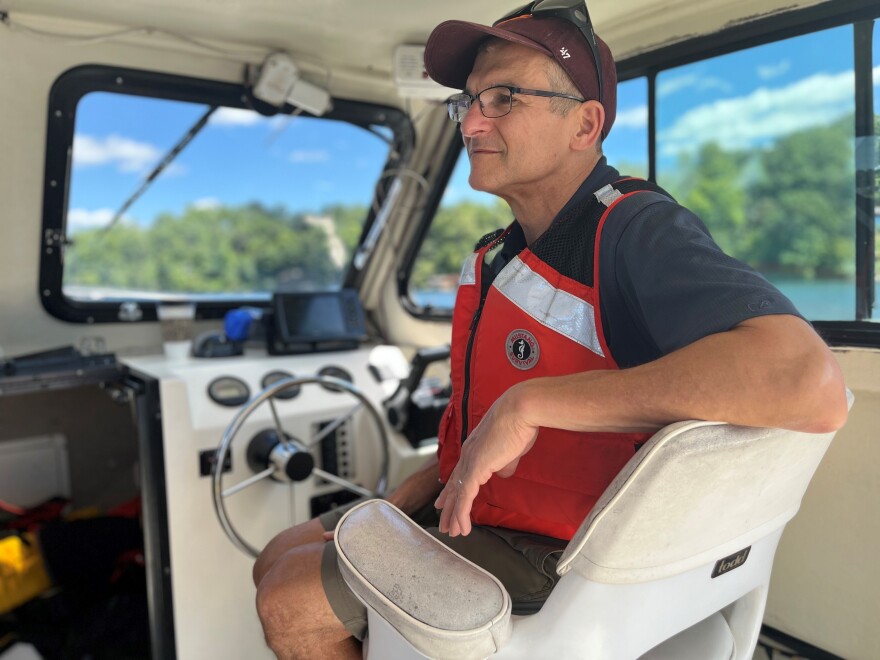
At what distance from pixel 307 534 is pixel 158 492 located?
82cm

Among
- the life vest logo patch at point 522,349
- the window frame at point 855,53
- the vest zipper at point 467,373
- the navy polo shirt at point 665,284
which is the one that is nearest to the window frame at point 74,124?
the window frame at point 855,53

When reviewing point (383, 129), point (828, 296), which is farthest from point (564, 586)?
point (383, 129)

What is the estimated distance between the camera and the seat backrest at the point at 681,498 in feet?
2.72

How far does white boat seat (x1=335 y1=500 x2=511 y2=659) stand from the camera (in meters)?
0.86

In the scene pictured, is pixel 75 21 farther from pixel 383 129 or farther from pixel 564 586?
pixel 564 586

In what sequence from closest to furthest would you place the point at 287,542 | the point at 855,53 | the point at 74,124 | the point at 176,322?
the point at 287,542 → the point at 855,53 → the point at 74,124 → the point at 176,322

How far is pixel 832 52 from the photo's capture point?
68.3 inches

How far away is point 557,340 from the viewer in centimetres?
117

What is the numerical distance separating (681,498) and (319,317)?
7.45ft

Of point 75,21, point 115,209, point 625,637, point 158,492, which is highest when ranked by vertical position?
point 75,21

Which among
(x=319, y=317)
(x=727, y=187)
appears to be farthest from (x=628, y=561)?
(x=727, y=187)

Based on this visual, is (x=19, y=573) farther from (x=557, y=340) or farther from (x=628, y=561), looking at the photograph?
(x=628, y=561)

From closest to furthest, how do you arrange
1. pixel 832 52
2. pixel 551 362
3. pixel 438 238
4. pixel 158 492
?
pixel 551 362 → pixel 832 52 → pixel 158 492 → pixel 438 238

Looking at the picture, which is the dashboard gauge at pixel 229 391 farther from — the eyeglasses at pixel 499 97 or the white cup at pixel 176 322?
the eyeglasses at pixel 499 97
